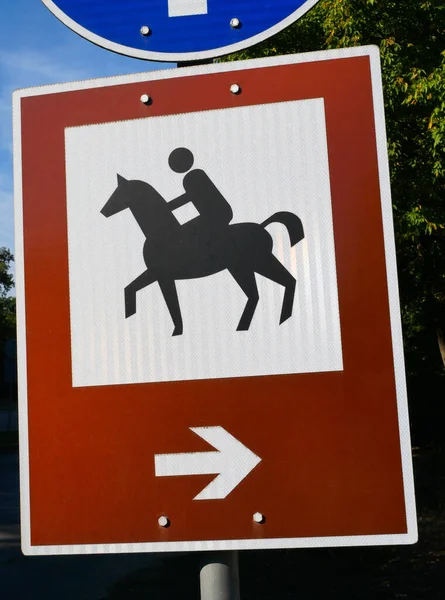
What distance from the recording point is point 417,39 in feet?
34.0

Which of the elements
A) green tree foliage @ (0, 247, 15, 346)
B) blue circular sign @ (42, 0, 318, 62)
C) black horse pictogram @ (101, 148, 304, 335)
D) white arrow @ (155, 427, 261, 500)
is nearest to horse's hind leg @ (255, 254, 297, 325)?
black horse pictogram @ (101, 148, 304, 335)

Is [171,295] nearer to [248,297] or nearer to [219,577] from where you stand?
[248,297]

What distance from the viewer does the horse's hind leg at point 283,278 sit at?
1352mm

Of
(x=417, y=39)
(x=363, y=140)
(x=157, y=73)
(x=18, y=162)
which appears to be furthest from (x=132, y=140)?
(x=417, y=39)

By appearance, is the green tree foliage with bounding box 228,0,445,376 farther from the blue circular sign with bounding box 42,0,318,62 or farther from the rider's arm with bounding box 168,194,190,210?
the rider's arm with bounding box 168,194,190,210

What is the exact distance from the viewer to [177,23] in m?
1.49

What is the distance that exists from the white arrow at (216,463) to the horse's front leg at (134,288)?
0.81 ft

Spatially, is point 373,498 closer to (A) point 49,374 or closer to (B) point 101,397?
(B) point 101,397

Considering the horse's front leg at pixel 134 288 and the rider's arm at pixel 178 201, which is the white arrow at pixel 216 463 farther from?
the rider's arm at pixel 178 201

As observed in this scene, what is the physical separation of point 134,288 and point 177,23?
0.53 metres

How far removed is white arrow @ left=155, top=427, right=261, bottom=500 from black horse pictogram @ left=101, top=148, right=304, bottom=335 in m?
0.20

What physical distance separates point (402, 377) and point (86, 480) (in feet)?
1.95

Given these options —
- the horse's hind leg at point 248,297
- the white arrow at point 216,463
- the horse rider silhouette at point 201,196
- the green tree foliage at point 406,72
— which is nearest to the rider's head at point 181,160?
the horse rider silhouette at point 201,196

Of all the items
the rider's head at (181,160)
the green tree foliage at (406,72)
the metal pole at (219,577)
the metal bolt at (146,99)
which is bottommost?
the metal pole at (219,577)
